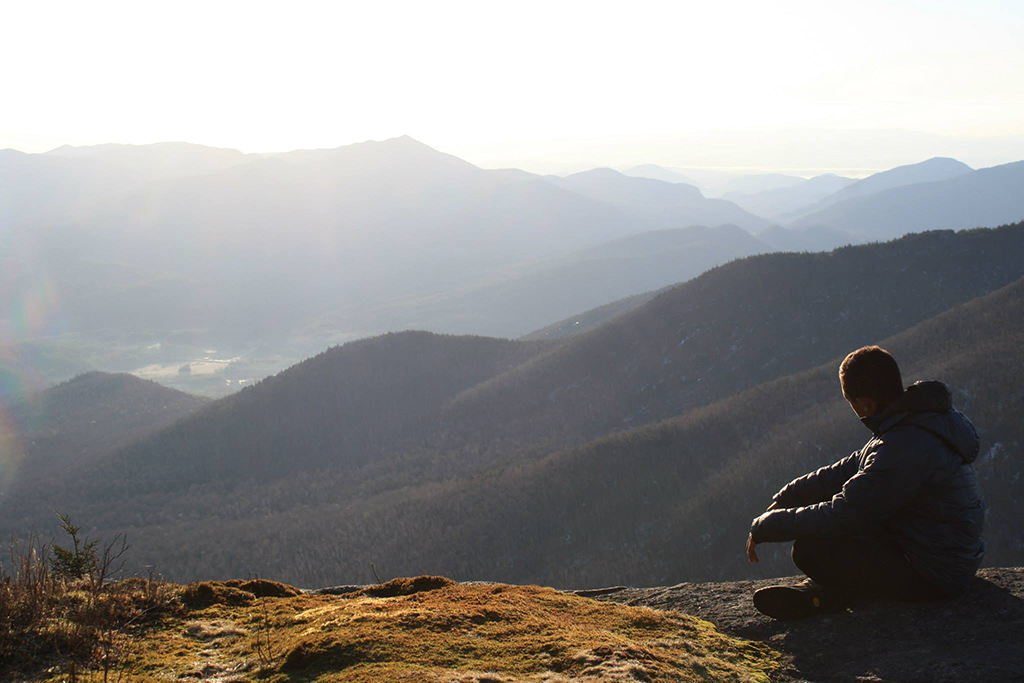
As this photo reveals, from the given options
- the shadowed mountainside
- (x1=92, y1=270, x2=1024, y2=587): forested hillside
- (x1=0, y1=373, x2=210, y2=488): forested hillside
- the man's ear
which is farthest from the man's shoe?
the shadowed mountainside

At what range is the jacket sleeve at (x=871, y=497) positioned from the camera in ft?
14.1

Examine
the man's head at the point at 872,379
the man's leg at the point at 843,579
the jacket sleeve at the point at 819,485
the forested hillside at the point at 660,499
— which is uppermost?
the man's head at the point at 872,379

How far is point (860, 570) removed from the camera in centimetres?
480

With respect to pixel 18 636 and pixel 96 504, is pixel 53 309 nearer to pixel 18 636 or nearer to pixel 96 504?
pixel 96 504

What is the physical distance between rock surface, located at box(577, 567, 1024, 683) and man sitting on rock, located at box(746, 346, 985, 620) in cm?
15

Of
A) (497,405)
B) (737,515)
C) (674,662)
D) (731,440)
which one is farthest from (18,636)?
(497,405)

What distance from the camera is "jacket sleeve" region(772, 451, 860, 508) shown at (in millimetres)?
4930

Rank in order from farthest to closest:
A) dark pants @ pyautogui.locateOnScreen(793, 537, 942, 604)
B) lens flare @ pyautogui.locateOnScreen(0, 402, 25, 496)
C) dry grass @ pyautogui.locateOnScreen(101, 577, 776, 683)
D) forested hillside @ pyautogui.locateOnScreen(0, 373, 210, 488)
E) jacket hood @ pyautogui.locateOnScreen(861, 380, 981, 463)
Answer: forested hillside @ pyautogui.locateOnScreen(0, 373, 210, 488) < lens flare @ pyautogui.locateOnScreen(0, 402, 25, 496) < dark pants @ pyautogui.locateOnScreen(793, 537, 942, 604) < jacket hood @ pyautogui.locateOnScreen(861, 380, 981, 463) < dry grass @ pyautogui.locateOnScreen(101, 577, 776, 683)

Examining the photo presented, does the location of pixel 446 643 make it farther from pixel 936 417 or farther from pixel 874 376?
pixel 936 417

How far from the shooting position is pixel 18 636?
414cm

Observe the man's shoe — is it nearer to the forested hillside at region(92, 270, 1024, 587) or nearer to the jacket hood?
the jacket hood

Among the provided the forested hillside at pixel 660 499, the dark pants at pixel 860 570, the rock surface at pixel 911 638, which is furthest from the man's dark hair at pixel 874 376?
the forested hillside at pixel 660 499

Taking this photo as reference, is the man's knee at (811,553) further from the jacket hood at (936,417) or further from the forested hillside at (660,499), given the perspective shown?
the forested hillside at (660,499)

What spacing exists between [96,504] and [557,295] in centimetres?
12358
